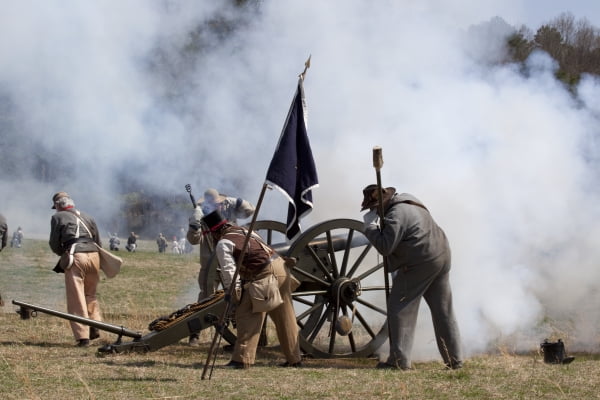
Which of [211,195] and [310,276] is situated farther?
[211,195]

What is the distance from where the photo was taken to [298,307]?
9.26m

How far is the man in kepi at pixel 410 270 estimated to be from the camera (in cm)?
654

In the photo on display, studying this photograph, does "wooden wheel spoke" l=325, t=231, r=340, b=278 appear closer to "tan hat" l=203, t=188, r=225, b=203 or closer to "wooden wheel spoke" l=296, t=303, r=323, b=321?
"wooden wheel spoke" l=296, t=303, r=323, b=321

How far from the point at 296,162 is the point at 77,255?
2.67 meters

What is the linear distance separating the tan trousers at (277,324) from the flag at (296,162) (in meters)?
0.49

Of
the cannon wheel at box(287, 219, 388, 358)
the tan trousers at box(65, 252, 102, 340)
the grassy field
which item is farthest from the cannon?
the tan trousers at box(65, 252, 102, 340)

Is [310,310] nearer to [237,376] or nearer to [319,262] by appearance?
[319,262]

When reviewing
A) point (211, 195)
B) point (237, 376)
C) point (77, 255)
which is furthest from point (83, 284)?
point (237, 376)

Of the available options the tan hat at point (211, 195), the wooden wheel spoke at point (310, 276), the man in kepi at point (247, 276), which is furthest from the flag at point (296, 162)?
the tan hat at point (211, 195)

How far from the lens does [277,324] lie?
6652mm

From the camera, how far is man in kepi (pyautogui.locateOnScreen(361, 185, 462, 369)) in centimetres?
654

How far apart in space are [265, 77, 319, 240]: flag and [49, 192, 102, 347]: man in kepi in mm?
2461

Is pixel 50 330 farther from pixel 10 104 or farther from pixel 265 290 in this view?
pixel 10 104

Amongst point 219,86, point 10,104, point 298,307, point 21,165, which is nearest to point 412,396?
point 298,307
